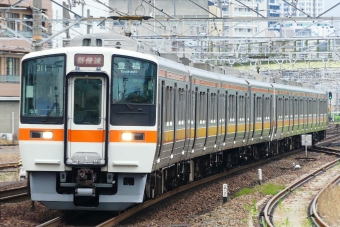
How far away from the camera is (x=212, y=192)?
56.5ft

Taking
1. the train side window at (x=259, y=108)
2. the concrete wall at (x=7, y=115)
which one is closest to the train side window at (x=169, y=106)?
the train side window at (x=259, y=108)

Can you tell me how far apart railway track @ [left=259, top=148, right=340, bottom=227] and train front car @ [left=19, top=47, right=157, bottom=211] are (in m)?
2.26

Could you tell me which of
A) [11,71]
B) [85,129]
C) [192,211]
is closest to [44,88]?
[85,129]

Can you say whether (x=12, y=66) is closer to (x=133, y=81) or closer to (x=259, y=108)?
(x=259, y=108)

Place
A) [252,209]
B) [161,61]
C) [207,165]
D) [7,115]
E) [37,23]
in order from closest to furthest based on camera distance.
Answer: [161,61] → [252,209] → [37,23] → [207,165] → [7,115]

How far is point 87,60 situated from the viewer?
12.1m

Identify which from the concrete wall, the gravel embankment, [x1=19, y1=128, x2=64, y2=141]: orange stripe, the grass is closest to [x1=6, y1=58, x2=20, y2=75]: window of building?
the concrete wall

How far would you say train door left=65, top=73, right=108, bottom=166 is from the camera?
11969 millimetres

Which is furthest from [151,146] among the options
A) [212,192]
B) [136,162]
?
[212,192]

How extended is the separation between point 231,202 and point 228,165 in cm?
703

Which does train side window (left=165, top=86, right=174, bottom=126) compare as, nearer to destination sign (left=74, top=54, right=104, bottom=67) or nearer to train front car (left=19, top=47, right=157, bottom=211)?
train front car (left=19, top=47, right=157, bottom=211)

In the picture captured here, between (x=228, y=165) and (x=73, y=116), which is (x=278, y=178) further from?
(x=73, y=116)

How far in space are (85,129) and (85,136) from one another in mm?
101

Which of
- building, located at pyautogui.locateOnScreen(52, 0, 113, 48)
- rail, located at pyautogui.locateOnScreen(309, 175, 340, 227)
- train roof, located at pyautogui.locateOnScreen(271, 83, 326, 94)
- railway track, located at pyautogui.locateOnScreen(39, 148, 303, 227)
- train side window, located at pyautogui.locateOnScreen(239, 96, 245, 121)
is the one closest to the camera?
railway track, located at pyautogui.locateOnScreen(39, 148, 303, 227)
